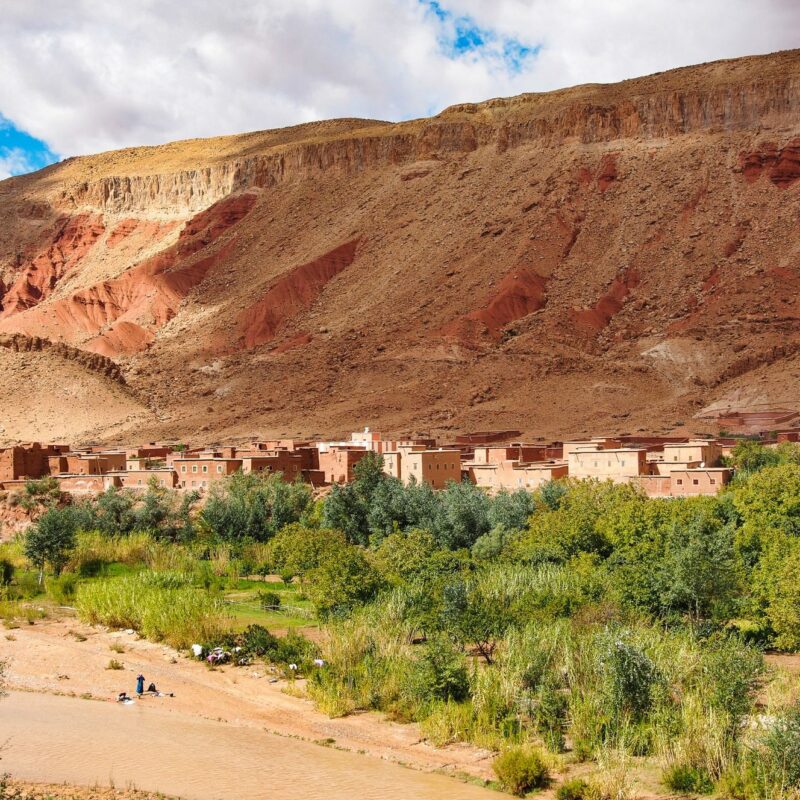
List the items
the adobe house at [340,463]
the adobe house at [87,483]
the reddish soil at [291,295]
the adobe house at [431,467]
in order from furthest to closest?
the reddish soil at [291,295] < the adobe house at [340,463] < the adobe house at [87,483] < the adobe house at [431,467]

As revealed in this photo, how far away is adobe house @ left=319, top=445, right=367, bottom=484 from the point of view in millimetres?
41906

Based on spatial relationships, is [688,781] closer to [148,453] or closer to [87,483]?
[87,483]

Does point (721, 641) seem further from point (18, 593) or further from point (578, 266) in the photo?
point (578, 266)

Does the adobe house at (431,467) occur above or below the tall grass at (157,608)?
above

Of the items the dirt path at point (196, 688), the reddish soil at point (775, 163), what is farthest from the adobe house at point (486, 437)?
the dirt path at point (196, 688)

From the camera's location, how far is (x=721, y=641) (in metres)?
20.9

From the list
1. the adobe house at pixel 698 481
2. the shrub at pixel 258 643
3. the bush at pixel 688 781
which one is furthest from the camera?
the adobe house at pixel 698 481

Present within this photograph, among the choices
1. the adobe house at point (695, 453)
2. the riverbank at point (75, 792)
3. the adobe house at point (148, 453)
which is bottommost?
the riverbank at point (75, 792)

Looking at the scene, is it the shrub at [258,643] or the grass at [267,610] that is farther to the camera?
the grass at [267,610]

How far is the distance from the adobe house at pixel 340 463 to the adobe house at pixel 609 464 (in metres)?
7.75

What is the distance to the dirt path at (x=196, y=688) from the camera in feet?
59.5

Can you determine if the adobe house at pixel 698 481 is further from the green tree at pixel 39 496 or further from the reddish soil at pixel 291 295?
the reddish soil at pixel 291 295

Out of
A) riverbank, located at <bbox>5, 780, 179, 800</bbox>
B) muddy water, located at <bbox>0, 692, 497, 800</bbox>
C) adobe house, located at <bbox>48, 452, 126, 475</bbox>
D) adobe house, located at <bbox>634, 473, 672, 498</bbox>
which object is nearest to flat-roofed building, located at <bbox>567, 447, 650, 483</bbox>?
adobe house, located at <bbox>634, 473, 672, 498</bbox>

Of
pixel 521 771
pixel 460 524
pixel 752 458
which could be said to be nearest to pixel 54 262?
pixel 752 458
